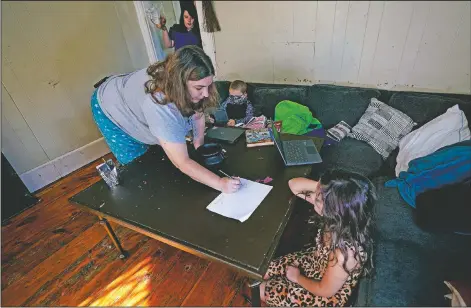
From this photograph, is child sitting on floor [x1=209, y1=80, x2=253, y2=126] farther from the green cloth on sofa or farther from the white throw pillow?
the white throw pillow

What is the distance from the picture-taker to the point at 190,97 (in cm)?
105

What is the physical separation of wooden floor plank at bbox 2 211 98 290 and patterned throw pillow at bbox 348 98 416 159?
7.11 ft

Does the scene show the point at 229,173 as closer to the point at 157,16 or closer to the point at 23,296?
the point at 23,296

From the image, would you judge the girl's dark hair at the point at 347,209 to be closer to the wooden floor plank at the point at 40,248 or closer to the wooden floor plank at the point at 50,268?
the wooden floor plank at the point at 50,268

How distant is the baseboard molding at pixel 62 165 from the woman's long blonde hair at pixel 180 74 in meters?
1.91

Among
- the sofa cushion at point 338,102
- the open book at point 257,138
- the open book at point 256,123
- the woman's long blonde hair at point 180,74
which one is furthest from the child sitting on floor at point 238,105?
the woman's long blonde hair at point 180,74

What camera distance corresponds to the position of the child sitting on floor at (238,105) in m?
2.17

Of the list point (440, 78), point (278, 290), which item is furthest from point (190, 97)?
point (440, 78)

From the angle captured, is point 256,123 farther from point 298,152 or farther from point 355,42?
point 355,42

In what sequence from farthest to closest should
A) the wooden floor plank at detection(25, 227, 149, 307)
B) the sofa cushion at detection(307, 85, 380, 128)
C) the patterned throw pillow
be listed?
1. the sofa cushion at detection(307, 85, 380, 128)
2. the patterned throw pillow
3. the wooden floor plank at detection(25, 227, 149, 307)

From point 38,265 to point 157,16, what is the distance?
110 inches

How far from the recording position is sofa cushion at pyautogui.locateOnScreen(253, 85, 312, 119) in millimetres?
2125

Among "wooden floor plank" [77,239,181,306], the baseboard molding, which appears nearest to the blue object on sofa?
"wooden floor plank" [77,239,181,306]

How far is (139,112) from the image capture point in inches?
48.0
